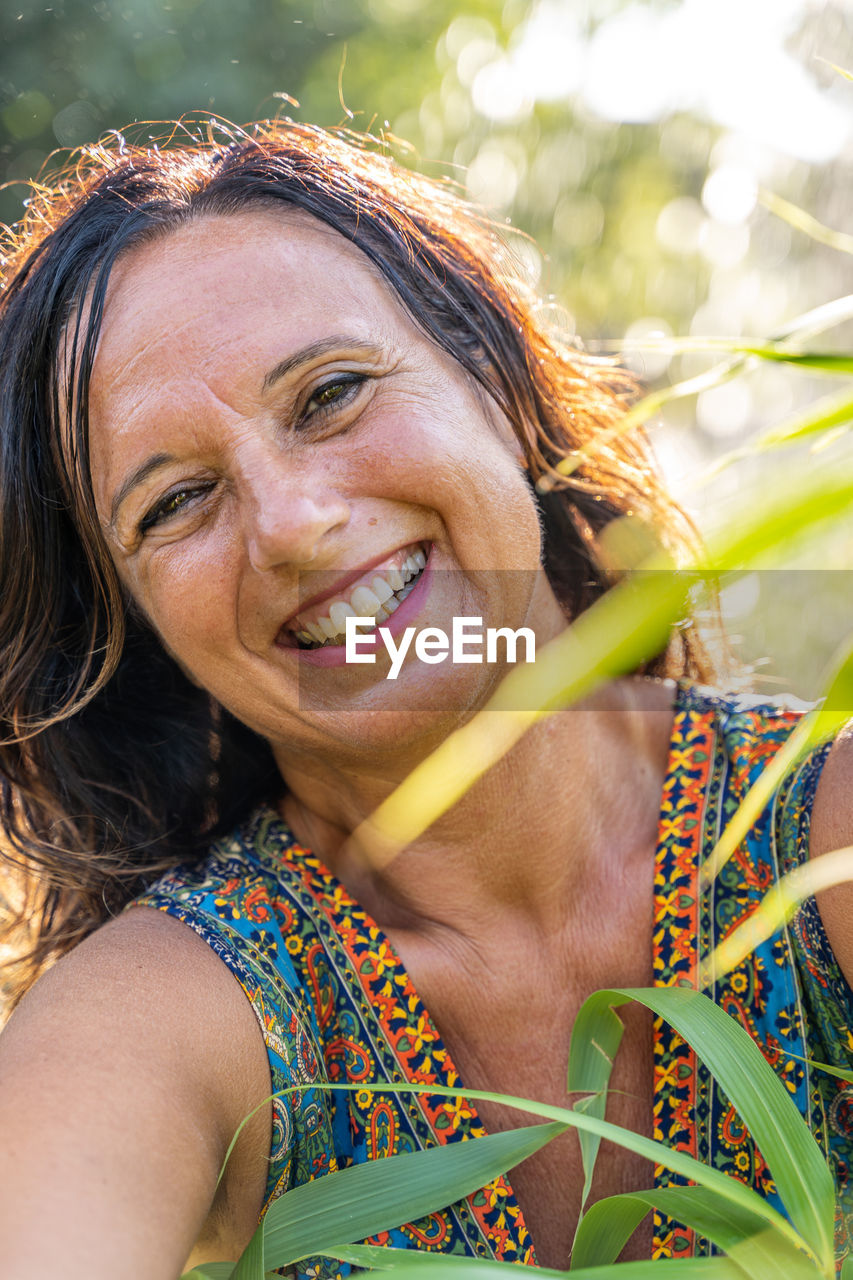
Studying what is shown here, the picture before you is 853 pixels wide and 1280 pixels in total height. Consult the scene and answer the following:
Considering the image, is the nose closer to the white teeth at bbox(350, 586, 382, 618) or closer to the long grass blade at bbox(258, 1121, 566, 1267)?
the white teeth at bbox(350, 586, 382, 618)

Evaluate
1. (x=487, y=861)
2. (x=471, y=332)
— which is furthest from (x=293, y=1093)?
(x=471, y=332)

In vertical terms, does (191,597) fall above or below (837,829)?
above

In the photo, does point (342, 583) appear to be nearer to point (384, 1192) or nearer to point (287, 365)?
point (287, 365)

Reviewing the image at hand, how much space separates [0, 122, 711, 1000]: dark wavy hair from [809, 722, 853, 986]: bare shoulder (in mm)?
543

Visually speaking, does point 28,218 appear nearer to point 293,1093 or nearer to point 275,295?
point 275,295

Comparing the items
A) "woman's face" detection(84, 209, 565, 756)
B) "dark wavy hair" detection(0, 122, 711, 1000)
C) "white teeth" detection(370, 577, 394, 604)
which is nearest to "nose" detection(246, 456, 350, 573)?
"woman's face" detection(84, 209, 565, 756)

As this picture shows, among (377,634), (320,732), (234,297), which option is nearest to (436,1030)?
(320,732)

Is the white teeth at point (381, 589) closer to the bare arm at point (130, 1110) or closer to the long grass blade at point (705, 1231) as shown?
the bare arm at point (130, 1110)

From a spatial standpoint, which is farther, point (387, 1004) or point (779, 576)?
point (779, 576)

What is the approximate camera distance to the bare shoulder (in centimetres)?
128

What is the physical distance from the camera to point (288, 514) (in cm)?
135

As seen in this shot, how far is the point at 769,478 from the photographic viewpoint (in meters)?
0.57

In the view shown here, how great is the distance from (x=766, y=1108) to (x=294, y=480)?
0.89 m

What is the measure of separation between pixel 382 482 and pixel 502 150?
862cm
